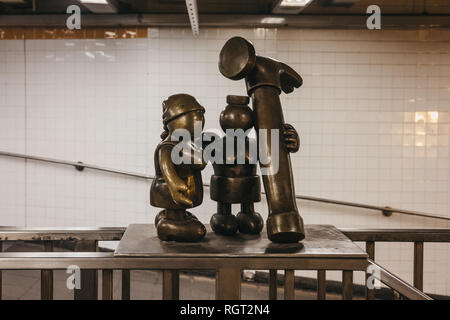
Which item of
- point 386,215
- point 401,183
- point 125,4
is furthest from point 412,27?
point 125,4

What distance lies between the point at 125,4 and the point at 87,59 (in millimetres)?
696

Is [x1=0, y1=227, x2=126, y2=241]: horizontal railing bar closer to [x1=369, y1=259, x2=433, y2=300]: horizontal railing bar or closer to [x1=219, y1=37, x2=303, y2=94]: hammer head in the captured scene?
[x1=219, y1=37, x2=303, y2=94]: hammer head

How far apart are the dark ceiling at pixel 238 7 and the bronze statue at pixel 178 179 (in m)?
2.98

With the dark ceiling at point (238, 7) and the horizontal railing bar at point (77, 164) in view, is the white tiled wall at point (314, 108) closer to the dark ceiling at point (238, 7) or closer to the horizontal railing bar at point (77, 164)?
the horizontal railing bar at point (77, 164)

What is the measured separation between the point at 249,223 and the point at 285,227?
0.60 ft

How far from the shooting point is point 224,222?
4.14 feet

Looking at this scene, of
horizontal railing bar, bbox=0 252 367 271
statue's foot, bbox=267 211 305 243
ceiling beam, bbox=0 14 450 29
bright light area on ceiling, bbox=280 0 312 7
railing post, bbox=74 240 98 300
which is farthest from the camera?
ceiling beam, bbox=0 14 450 29

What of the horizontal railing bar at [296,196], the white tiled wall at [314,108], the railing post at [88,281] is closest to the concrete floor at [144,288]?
the white tiled wall at [314,108]

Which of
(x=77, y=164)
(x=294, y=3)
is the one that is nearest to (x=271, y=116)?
(x=294, y=3)

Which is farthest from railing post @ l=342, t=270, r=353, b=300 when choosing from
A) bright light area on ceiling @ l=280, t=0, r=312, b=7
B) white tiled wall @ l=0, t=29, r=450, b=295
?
white tiled wall @ l=0, t=29, r=450, b=295

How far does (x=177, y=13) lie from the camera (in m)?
4.06

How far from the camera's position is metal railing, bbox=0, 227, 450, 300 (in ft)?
3.40

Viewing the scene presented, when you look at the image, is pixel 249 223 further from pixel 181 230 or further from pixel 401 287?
pixel 401 287

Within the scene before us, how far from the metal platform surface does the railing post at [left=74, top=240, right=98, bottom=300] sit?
208mm
